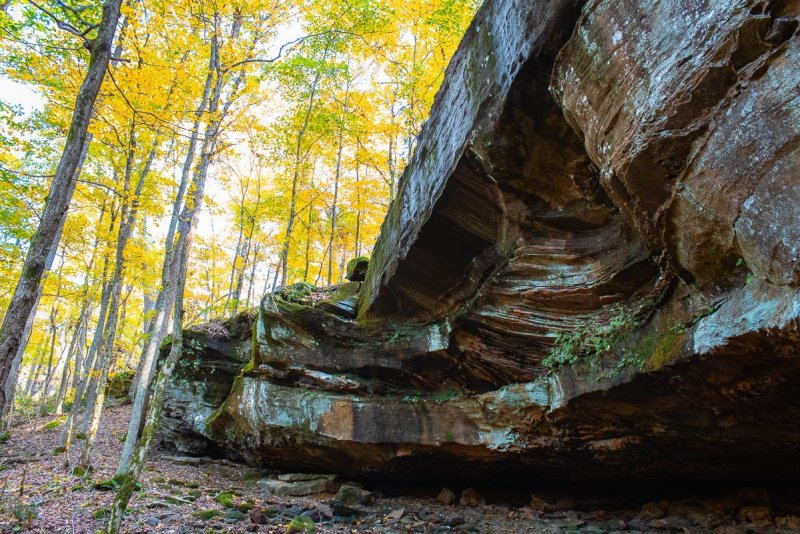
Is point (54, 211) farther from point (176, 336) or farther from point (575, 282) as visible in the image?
point (575, 282)

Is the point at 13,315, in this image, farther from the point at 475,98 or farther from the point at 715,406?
the point at 715,406

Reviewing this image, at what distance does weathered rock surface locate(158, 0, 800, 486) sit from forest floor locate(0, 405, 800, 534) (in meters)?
0.53

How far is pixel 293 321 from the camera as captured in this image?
11578 mm

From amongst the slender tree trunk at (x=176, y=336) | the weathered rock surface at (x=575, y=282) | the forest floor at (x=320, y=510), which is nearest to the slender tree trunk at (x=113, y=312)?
the forest floor at (x=320, y=510)

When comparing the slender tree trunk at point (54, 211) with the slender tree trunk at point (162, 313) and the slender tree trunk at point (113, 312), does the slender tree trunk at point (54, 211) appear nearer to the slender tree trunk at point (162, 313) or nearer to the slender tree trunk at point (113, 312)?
the slender tree trunk at point (162, 313)

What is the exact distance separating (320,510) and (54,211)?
7106 mm

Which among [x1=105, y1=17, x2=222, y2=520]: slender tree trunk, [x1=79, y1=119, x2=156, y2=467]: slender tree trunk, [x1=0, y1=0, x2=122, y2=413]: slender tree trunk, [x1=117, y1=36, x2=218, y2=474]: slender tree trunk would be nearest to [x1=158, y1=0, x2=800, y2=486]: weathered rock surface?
[x1=117, y1=36, x2=218, y2=474]: slender tree trunk

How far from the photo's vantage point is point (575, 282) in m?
7.21

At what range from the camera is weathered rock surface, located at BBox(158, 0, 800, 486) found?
398 centimetres

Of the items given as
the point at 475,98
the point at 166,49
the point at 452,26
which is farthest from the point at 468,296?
the point at 452,26

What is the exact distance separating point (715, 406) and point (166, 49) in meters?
13.6

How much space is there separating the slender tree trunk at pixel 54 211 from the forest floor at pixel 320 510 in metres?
3.42

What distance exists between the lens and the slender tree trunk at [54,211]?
4832mm

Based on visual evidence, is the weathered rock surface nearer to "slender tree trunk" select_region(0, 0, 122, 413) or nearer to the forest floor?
the forest floor
